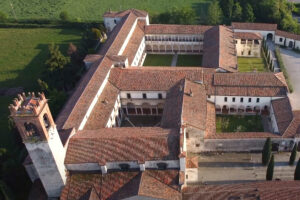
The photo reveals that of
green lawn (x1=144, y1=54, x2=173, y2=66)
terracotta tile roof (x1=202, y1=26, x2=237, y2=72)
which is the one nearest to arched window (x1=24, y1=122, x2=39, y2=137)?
terracotta tile roof (x1=202, y1=26, x2=237, y2=72)

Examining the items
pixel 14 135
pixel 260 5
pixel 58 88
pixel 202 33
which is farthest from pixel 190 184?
pixel 260 5

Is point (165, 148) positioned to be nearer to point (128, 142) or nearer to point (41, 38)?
point (128, 142)

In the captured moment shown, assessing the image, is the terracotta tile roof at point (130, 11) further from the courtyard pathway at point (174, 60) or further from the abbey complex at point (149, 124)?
the courtyard pathway at point (174, 60)

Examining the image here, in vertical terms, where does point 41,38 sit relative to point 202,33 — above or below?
below

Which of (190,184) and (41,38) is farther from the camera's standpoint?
(41,38)

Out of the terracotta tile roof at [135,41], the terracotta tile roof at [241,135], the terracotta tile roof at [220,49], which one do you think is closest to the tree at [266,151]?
the terracotta tile roof at [241,135]

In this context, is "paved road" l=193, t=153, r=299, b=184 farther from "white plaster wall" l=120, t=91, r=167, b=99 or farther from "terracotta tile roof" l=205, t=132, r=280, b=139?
"white plaster wall" l=120, t=91, r=167, b=99
